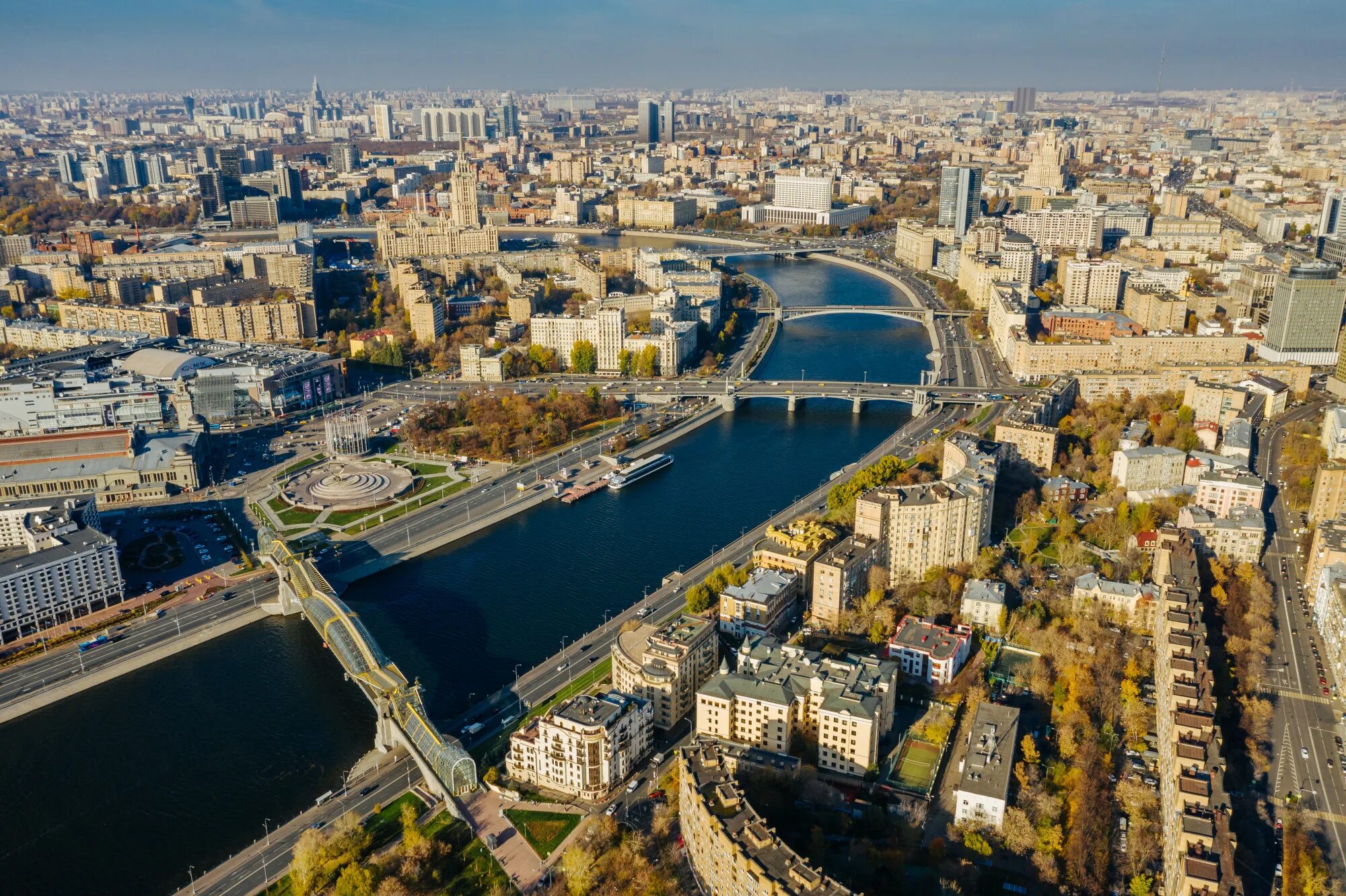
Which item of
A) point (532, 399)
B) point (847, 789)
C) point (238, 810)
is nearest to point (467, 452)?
point (532, 399)

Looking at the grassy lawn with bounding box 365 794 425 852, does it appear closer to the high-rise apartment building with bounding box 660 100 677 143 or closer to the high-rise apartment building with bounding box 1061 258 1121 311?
the high-rise apartment building with bounding box 1061 258 1121 311

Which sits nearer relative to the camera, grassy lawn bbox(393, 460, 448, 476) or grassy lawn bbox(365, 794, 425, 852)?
grassy lawn bbox(365, 794, 425, 852)

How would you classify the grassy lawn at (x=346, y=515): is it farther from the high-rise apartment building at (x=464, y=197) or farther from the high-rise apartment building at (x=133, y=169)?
the high-rise apartment building at (x=133, y=169)

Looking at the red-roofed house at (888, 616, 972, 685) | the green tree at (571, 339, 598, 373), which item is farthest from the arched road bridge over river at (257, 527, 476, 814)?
the green tree at (571, 339, 598, 373)

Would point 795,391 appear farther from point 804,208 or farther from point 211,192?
point 211,192

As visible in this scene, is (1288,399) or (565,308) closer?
(1288,399)

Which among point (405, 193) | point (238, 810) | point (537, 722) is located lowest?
point (238, 810)

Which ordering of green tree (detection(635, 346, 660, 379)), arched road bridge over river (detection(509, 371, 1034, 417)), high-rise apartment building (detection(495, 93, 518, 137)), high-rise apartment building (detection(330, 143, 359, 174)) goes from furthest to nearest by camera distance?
high-rise apartment building (detection(495, 93, 518, 137)) < high-rise apartment building (detection(330, 143, 359, 174)) < green tree (detection(635, 346, 660, 379)) < arched road bridge over river (detection(509, 371, 1034, 417))

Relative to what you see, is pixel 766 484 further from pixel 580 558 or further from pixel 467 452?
pixel 467 452
